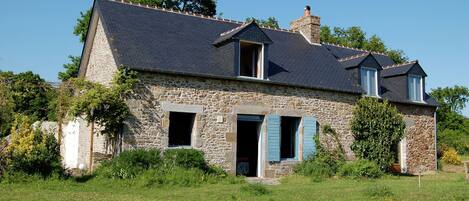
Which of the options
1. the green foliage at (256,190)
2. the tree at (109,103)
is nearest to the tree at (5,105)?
the tree at (109,103)

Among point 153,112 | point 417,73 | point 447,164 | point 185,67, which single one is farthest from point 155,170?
point 447,164

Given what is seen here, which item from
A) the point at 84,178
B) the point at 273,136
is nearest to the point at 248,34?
the point at 273,136

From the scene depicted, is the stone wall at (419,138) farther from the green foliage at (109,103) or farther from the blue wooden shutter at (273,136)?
the green foliage at (109,103)

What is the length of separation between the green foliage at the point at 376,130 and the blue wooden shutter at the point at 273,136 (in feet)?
11.7

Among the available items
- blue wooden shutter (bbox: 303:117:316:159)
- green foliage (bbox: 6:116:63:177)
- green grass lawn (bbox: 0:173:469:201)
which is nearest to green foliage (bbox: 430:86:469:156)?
blue wooden shutter (bbox: 303:117:316:159)

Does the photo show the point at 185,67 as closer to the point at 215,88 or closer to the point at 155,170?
the point at 215,88

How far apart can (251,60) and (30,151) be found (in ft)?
25.8

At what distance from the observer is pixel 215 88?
14.8 metres

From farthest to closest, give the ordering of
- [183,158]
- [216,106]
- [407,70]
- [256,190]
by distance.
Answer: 1. [407,70]
2. [216,106]
3. [183,158]
4. [256,190]

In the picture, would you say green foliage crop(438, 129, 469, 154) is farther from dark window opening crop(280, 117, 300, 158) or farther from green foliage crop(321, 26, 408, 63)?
dark window opening crop(280, 117, 300, 158)

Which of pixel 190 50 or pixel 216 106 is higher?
pixel 190 50

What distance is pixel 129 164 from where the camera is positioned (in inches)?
490

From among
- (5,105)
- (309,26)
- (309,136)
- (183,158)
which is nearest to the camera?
(5,105)

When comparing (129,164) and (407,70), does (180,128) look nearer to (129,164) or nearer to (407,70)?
(129,164)
